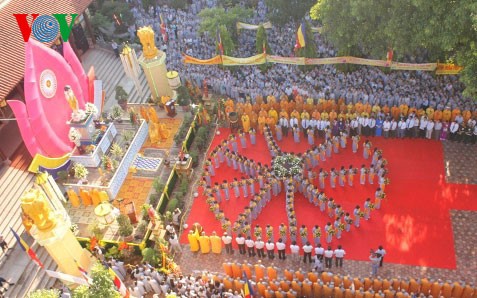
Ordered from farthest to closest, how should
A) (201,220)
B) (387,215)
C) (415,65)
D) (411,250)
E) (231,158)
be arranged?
(415,65), (231,158), (201,220), (387,215), (411,250)

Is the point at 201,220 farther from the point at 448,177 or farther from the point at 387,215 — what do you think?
the point at 448,177

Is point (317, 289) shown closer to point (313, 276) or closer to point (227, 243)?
point (313, 276)

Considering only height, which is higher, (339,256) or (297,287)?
(339,256)

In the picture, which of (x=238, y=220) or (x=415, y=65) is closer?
(x=238, y=220)

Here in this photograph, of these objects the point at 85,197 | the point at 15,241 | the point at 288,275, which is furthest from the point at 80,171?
the point at 288,275

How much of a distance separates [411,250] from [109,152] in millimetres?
10862

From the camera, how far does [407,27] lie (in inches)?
610

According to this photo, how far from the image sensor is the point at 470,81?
14.2 metres

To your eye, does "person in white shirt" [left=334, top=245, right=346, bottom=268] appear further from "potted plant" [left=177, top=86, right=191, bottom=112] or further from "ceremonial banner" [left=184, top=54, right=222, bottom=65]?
"ceremonial banner" [left=184, top=54, right=222, bottom=65]

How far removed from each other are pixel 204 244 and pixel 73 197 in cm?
519

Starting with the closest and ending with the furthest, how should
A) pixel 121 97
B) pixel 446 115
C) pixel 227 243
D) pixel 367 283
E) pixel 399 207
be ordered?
pixel 367 283, pixel 227 243, pixel 399 207, pixel 446 115, pixel 121 97

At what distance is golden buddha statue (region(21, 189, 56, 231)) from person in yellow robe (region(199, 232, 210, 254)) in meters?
4.09

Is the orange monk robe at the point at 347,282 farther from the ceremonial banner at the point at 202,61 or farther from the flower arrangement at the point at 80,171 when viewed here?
the ceremonial banner at the point at 202,61

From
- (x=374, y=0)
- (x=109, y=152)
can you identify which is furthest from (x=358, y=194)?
(x=109, y=152)
